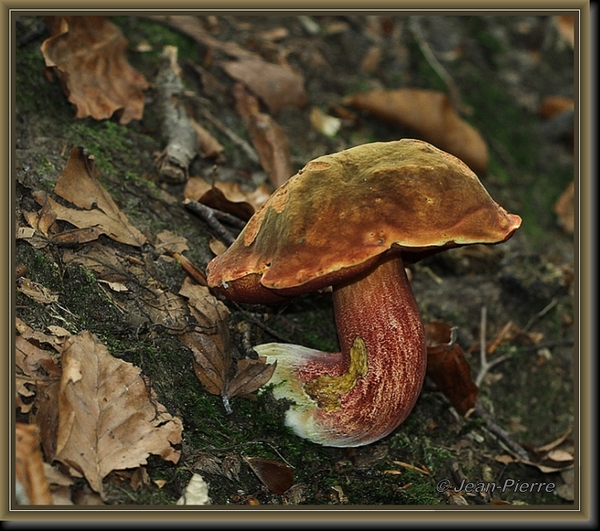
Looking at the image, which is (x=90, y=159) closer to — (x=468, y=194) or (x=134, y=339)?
(x=134, y=339)

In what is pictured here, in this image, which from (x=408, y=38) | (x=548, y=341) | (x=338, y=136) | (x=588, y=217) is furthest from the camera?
(x=408, y=38)

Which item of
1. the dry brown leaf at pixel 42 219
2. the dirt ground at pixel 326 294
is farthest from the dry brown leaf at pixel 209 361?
the dry brown leaf at pixel 42 219

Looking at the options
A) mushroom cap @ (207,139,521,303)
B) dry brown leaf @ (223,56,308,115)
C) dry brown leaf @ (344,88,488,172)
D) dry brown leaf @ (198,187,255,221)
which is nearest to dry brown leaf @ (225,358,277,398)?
mushroom cap @ (207,139,521,303)

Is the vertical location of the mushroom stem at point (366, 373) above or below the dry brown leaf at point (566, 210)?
above

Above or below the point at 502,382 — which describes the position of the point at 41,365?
above

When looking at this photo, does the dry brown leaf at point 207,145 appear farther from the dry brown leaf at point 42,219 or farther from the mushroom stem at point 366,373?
the mushroom stem at point 366,373

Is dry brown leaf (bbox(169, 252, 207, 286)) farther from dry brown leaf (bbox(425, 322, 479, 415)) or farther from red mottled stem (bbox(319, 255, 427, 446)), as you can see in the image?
dry brown leaf (bbox(425, 322, 479, 415))

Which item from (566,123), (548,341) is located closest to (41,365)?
(548,341)
